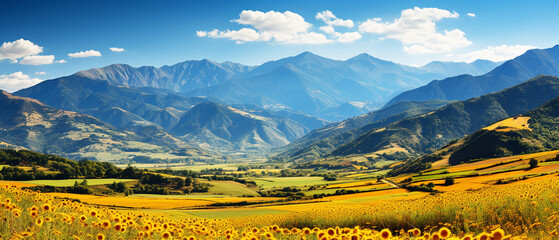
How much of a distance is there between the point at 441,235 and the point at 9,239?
11.5m

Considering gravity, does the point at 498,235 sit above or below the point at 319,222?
above

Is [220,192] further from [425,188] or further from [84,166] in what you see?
[425,188]

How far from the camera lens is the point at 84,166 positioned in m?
177

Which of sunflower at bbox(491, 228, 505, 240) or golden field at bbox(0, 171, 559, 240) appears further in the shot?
golden field at bbox(0, 171, 559, 240)

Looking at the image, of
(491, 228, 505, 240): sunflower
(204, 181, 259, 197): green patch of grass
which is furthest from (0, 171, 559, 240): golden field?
(204, 181, 259, 197): green patch of grass

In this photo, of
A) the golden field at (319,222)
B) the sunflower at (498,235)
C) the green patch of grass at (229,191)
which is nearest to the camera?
the sunflower at (498,235)

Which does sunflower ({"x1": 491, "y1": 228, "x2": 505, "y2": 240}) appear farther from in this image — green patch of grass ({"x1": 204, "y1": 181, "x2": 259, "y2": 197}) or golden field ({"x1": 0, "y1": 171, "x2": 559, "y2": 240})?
green patch of grass ({"x1": 204, "y1": 181, "x2": 259, "y2": 197})

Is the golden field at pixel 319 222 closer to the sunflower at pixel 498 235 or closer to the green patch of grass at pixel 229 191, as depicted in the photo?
the sunflower at pixel 498 235

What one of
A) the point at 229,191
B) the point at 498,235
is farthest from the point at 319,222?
the point at 229,191

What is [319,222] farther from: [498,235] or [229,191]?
[229,191]

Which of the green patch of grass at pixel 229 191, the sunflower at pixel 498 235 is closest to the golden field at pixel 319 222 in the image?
the sunflower at pixel 498 235

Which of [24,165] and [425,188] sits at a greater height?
[24,165]

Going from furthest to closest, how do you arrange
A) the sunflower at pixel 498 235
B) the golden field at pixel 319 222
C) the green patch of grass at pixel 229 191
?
→ the green patch of grass at pixel 229 191 < the golden field at pixel 319 222 < the sunflower at pixel 498 235

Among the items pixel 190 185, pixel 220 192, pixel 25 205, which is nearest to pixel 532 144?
pixel 220 192
